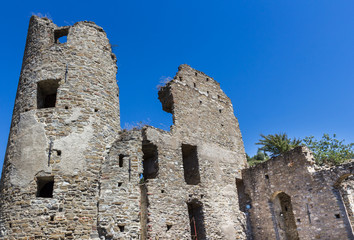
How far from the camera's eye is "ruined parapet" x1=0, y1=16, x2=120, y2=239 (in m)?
8.24

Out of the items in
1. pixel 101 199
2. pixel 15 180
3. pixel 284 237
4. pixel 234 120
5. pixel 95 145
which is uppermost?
pixel 234 120

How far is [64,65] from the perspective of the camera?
10.6m

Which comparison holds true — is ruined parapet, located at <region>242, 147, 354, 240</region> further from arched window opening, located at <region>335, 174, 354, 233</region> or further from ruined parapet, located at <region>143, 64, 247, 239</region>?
ruined parapet, located at <region>143, 64, 247, 239</region>

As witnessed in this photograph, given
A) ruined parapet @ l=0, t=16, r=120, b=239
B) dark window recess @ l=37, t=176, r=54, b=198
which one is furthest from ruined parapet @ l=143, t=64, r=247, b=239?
dark window recess @ l=37, t=176, r=54, b=198

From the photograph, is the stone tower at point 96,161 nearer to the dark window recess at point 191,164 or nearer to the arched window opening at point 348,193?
the dark window recess at point 191,164

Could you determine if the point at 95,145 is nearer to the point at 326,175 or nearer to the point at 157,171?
the point at 157,171

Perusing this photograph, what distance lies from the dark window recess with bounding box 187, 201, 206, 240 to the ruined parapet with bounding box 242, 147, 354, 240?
3349 millimetres

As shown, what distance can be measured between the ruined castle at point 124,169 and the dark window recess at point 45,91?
4 cm

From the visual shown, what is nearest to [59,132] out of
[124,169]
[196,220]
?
[124,169]

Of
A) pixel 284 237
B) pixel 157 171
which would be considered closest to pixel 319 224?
pixel 284 237

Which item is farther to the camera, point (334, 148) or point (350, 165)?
point (334, 148)

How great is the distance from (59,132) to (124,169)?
240 centimetres

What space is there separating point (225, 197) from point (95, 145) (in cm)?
653

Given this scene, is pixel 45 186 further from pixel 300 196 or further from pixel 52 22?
pixel 300 196
